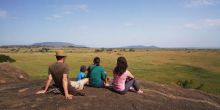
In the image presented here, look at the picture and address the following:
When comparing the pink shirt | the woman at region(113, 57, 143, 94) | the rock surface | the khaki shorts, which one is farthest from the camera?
the pink shirt

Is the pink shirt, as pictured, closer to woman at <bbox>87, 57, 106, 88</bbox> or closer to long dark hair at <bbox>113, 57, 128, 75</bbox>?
long dark hair at <bbox>113, 57, 128, 75</bbox>

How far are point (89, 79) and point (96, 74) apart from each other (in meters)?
0.46

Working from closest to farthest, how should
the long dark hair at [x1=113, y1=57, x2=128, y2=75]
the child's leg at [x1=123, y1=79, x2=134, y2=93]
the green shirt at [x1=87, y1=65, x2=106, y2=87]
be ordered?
the long dark hair at [x1=113, y1=57, x2=128, y2=75] < the child's leg at [x1=123, y1=79, x2=134, y2=93] < the green shirt at [x1=87, y1=65, x2=106, y2=87]

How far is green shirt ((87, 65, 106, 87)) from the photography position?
11.7 m

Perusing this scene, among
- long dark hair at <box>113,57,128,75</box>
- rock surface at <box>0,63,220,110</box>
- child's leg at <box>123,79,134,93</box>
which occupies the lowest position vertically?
rock surface at <box>0,63,220,110</box>

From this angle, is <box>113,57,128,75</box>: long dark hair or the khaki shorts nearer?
<box>113,57,128,75</box>: long dark hair

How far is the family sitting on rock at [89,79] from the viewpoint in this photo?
387 inches

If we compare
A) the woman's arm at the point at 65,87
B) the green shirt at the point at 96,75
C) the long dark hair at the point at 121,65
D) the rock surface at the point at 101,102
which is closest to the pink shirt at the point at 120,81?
the long dark hair at the point at 121,65

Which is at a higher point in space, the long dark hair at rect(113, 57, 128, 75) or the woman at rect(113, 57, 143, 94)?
the long dark hair at rect(113, 57, 128, 75)

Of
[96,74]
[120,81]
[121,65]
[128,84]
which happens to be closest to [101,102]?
[120,81]

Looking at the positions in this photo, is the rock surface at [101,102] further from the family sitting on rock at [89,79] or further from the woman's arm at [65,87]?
the family sitting on rock at [89,79]

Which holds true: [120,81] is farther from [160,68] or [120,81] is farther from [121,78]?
[160,68]

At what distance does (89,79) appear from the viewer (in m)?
12.0

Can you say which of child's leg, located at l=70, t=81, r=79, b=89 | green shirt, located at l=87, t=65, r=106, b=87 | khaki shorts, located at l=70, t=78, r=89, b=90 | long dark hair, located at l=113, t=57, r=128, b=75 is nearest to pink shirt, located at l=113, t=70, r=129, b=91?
long dark hair, located at l=113, t=57, r=128, b=75
